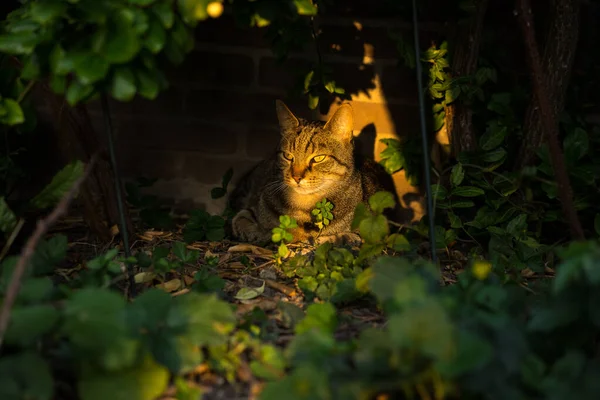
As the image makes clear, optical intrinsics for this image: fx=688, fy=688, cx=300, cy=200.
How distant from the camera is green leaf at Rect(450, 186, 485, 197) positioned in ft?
10.4

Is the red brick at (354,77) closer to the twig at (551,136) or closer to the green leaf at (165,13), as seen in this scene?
the twig at (551,136)

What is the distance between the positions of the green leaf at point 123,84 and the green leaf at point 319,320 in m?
0.87

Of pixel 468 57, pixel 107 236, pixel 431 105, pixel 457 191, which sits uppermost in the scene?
pixel 468 57

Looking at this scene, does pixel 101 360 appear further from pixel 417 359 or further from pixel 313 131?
pixel 313 131

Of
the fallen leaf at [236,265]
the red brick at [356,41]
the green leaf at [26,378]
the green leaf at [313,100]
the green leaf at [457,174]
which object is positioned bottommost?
the fallen leaf at [236,265]

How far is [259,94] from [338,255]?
1562 millimetres

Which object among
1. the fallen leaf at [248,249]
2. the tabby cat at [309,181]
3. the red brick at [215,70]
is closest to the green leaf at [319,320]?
the fallen leaf at [248,249]

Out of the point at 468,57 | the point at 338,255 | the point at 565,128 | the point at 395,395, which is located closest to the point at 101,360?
the point at 395,395

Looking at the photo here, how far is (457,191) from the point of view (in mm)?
3205

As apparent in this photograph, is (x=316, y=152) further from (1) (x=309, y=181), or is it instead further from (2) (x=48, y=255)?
(2) (x=48, y=255)

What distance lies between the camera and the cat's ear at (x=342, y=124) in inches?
135

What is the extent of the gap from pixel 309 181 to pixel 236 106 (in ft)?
2.76

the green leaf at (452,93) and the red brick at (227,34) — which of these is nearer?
the green leaf at (452,93)

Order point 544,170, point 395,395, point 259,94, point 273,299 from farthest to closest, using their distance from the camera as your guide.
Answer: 1. point 259,94
2. point 544,170
3. point 273,299
4. point 395,395
